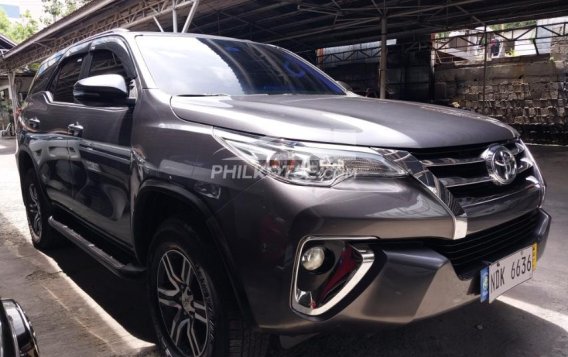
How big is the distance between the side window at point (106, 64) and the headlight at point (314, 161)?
1322 millimetres

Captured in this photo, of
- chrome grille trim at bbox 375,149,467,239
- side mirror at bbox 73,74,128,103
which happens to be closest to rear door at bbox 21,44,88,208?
side mirror at bbox 73,74,128,103

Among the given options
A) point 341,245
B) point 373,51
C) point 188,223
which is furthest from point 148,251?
point 373,51

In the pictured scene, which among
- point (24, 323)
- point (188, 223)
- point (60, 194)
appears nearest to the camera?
point (24, 323)

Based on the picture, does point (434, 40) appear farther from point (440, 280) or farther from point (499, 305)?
point (440, 280)

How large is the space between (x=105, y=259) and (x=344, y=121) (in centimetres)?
172

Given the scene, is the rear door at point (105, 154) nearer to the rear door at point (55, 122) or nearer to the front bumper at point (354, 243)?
the rear door at point (55, 122)

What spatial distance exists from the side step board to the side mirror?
3.04 feet

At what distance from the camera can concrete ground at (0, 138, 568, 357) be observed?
2.49 metres

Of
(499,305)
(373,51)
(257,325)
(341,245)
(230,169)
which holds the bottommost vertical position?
(499,305)

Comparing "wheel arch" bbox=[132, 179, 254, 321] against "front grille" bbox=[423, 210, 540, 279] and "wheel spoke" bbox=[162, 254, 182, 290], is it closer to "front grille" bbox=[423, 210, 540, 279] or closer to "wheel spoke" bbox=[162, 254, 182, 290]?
"wheel spoke" bbox=[162, 254, 182, 290]

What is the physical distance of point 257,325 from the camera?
1.77m

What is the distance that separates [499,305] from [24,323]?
8.88ft

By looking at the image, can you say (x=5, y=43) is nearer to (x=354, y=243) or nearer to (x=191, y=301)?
(x=191, y=301)

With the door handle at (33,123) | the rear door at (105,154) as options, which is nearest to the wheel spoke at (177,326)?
the rear door at (105,154)
